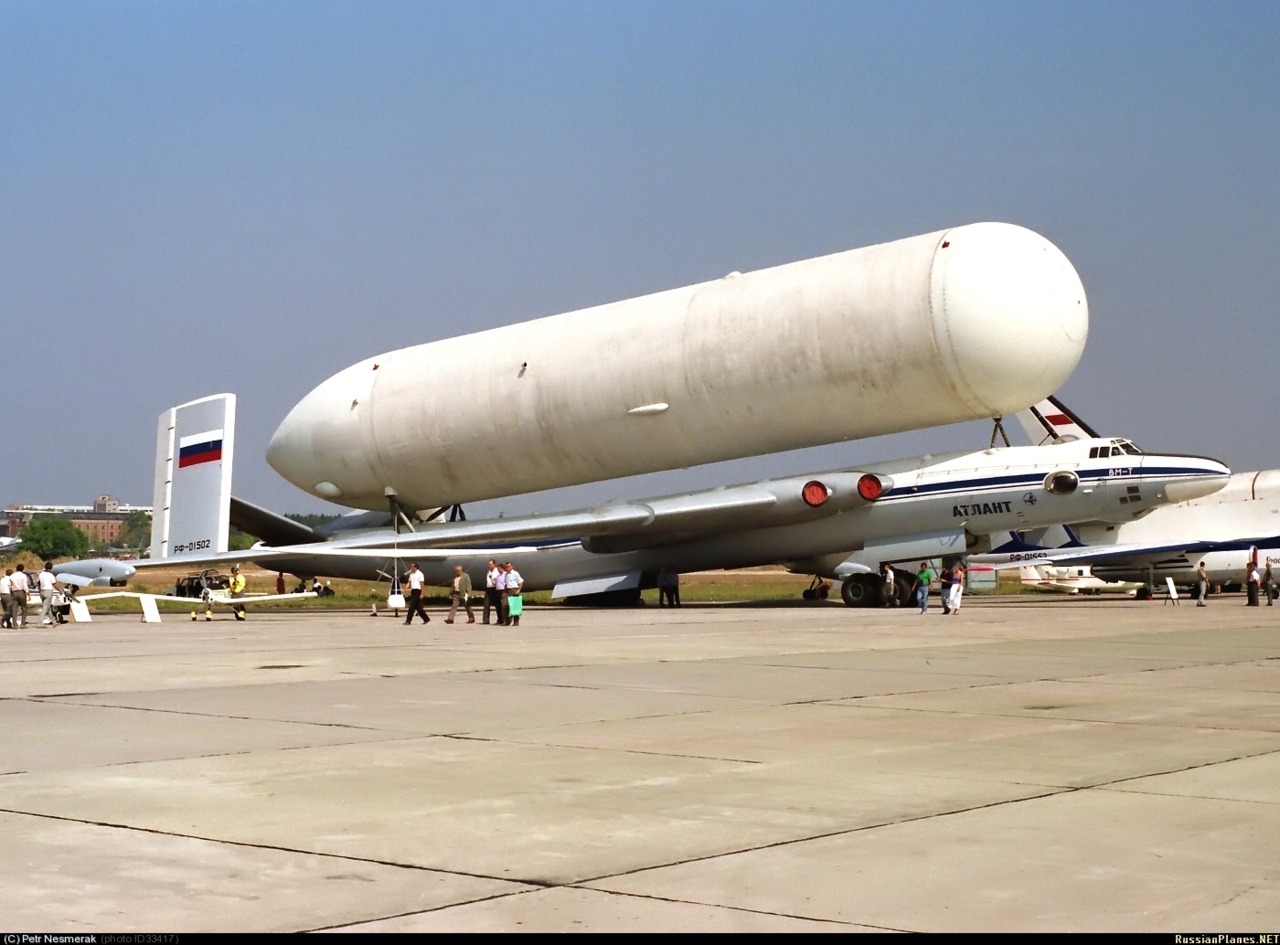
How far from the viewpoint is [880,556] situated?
32125mm

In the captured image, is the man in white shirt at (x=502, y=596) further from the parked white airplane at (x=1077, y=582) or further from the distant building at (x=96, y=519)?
the distant building at (x=96, y=519)

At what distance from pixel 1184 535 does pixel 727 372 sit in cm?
1827

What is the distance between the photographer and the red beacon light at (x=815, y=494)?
31344 mm

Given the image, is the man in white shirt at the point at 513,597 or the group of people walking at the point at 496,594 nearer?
the man in white shirt at the point at 513,597

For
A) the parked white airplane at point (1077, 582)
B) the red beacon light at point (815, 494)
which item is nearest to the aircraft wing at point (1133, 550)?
the parked white airplane at point (1077, 582)

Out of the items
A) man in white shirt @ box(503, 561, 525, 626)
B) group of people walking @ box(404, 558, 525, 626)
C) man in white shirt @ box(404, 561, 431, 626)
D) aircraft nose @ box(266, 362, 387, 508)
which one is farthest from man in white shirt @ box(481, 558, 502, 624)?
aircraft nose @ box(266, 362, 387, 508)

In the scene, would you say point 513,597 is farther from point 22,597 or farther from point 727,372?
point 22,597

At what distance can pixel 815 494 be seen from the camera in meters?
31.4

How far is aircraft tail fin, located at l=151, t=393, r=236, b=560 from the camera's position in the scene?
32.5 metres

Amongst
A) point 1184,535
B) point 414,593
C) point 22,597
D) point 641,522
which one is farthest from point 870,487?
point 22,597

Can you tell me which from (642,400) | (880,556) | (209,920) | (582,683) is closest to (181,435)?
(642,400)

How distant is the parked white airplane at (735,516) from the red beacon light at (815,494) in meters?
0.02

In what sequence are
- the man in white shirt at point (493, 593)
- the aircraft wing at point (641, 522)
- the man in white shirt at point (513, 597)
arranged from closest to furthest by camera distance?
the man in white shirt at point (513, 597) → the man in white shirt at point (493, 593) → the aircraft wing at point (641, 522)

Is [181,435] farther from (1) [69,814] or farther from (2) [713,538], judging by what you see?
(1) [69,814]
